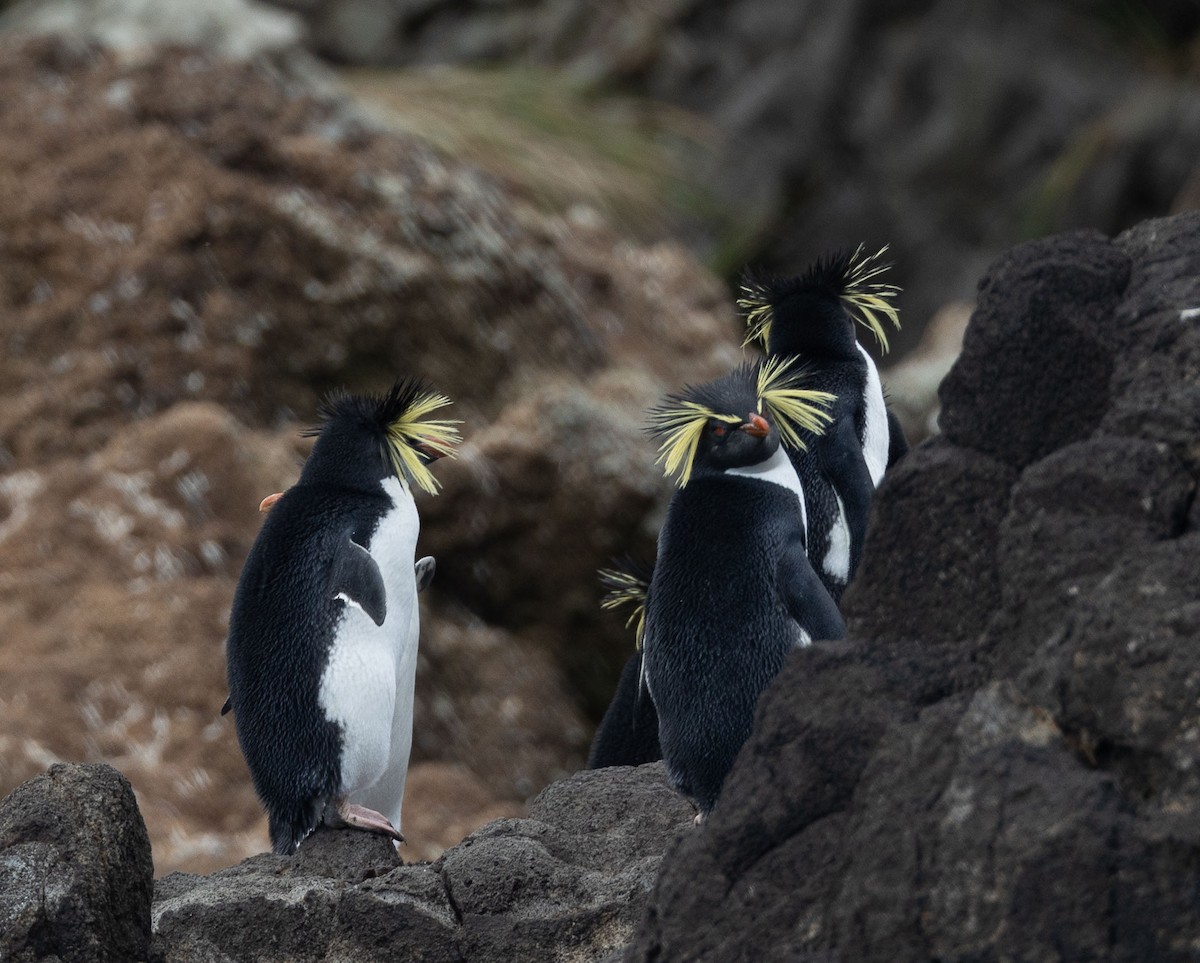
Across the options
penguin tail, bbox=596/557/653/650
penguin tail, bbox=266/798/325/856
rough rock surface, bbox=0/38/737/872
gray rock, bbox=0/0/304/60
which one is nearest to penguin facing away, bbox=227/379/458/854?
penguin tail, bbox=266/798/325/856

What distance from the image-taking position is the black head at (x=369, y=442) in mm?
3826

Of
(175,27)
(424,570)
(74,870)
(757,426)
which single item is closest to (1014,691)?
(757,426)

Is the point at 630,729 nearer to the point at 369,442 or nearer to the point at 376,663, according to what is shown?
the point at 376,663

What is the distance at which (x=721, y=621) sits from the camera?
3.15 m

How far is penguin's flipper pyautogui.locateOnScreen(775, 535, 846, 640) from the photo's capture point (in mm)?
3137

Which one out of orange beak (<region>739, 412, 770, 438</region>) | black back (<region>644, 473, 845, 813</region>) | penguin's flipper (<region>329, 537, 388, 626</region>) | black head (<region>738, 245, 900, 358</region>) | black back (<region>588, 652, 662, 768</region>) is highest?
black head (<region>738, 245, 900, 358</region>)

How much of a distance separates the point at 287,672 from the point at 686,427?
3.22ft

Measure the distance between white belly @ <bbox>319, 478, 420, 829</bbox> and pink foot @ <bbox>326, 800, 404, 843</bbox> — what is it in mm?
39

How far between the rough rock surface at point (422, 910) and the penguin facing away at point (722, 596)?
0.88ft

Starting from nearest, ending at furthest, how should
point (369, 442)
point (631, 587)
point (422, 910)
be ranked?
point (422, 910) < point (369, 442) < point (631, 587)

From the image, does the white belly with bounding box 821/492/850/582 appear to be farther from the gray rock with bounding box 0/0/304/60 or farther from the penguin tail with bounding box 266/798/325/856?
the gray rock with bounding box 0/0/304/60

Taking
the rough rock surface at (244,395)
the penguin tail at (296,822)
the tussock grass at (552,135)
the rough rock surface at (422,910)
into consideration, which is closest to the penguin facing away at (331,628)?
the penguin tail at (296,822)

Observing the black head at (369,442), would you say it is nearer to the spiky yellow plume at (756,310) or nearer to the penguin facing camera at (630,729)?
the penguin facing camera at (630,729)

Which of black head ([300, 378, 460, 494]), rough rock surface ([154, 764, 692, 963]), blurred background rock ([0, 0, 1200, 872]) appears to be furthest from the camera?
blurred background rock ([0, 0, 1200, 872])
